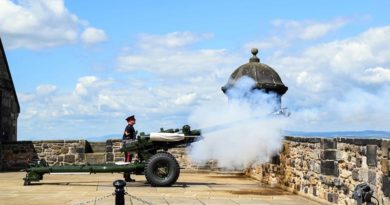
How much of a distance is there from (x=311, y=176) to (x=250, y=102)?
4469mm

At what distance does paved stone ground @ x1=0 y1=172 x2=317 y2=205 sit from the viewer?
32.4 feet

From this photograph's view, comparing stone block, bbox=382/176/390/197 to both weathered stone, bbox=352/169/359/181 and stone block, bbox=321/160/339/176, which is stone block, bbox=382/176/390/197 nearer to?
weathered stone, bbox=352/169/359/181

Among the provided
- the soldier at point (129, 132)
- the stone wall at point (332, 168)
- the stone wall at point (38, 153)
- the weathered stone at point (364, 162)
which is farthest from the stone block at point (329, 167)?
the stone wall at point (38, 153)

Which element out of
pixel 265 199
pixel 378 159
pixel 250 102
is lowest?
pixel 265 199

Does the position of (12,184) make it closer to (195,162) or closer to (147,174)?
(147,174)

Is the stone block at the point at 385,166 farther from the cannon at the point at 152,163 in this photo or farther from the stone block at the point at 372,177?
the cannon at the point at 152,163

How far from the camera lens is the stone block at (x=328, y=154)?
934 centimetres

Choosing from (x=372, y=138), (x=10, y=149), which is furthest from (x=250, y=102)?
(x=10, y=149)

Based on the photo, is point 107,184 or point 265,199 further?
point 107,184

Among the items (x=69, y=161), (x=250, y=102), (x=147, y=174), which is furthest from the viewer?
(x=69, y=161)

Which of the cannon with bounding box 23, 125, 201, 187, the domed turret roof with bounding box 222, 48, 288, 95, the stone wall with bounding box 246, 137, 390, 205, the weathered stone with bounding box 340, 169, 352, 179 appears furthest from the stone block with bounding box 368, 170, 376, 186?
the domed turret roof with bounding box 222, 48, 288, 95

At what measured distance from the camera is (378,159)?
289 inches

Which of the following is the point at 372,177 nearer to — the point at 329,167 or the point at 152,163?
the point at 329,167

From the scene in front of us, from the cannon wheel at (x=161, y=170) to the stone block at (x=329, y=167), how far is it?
12.1 feet
